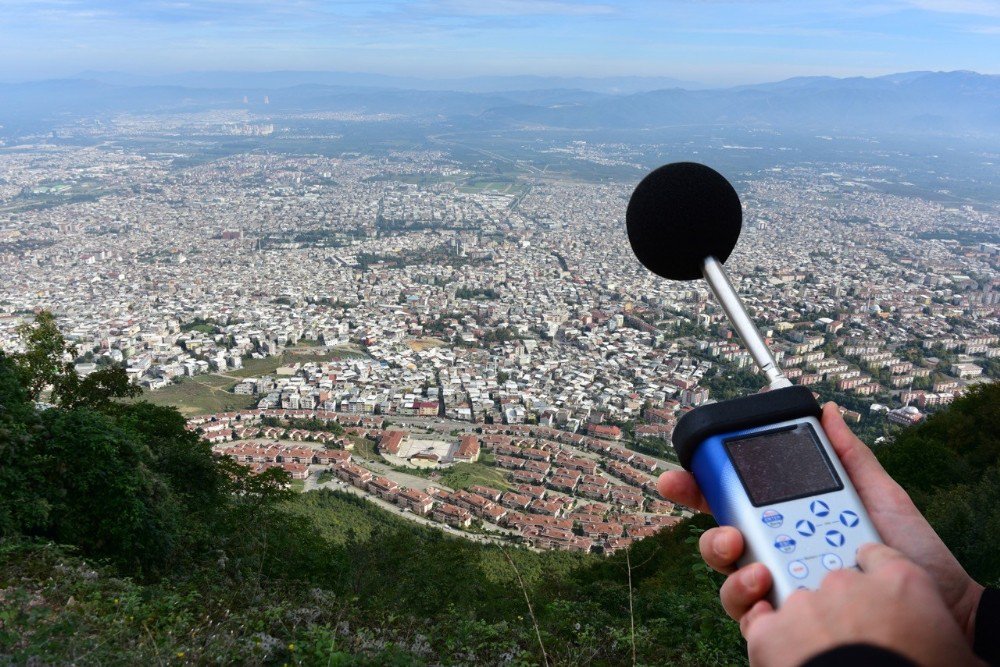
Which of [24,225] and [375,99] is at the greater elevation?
[375,99]

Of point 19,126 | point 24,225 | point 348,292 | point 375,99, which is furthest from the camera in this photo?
point 375,99

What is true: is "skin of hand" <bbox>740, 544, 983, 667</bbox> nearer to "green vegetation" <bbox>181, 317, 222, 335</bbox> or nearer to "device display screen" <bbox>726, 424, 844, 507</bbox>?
"device display screen" <bbox>726, 424, 844, 507</bbox>

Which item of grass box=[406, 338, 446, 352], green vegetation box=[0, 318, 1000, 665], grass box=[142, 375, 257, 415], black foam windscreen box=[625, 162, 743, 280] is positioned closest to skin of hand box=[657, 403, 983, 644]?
black foam windscreen box=[625, 162, 743, 280]

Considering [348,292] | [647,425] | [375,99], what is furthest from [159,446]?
[375,99]

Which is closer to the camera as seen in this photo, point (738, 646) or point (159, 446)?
point (738, 646)

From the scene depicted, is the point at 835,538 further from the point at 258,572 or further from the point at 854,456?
the point at 258,572

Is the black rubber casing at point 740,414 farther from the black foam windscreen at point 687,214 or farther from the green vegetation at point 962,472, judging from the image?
the green vegetation at point 962,472

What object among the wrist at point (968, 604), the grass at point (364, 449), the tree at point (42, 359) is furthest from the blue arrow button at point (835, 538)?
the grass at point (364, 449)

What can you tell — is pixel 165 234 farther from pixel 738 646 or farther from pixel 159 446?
pixel 738 646
